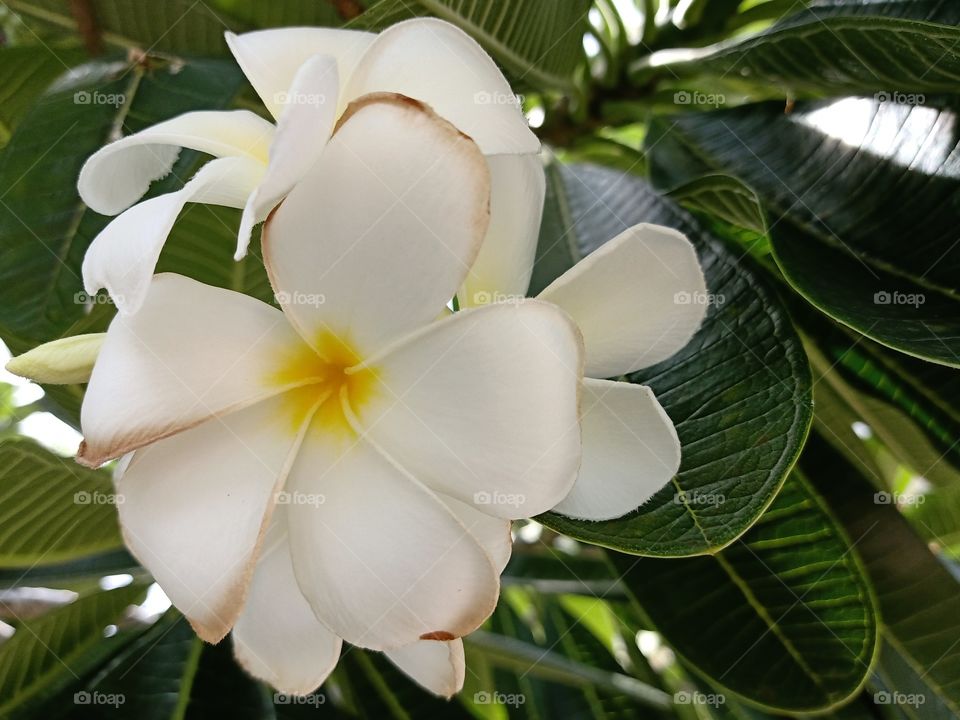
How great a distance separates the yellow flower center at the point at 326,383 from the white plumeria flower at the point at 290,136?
78 millimetres

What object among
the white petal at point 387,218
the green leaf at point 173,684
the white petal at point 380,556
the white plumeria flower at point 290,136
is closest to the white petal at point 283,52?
the white plumeria flower at point 290,136

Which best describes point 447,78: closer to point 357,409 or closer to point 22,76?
point 357,409

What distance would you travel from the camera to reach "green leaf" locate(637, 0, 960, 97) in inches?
22.6

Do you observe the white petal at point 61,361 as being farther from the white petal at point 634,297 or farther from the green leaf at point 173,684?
the green leaf at point 173,684

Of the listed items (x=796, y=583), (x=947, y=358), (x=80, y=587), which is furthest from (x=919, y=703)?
(x=80, y=587)

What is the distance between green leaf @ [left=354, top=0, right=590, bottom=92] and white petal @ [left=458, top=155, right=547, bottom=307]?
0.20 m

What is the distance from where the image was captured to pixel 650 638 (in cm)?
134

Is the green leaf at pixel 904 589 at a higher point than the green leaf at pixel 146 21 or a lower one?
lower

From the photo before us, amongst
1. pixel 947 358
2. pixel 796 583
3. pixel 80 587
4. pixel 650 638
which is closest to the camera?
pixel 947 358

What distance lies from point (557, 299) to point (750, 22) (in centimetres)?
74

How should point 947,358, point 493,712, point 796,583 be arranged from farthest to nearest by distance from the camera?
point 493,712 < point 796,583 < point 947,358

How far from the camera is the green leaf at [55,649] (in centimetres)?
79

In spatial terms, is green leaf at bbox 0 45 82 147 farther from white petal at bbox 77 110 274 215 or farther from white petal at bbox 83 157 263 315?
white petal at bbox 83 157 263 315

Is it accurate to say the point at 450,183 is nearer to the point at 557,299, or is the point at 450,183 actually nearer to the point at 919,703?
the point at 557,299
